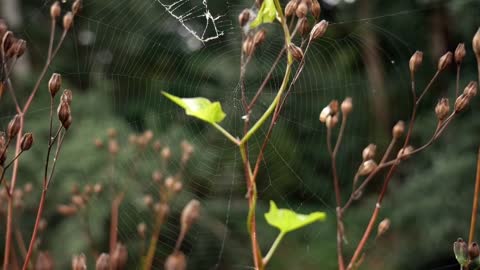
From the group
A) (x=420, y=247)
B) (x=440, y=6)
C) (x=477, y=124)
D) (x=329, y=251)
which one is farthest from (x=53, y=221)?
(x=440, y=6)

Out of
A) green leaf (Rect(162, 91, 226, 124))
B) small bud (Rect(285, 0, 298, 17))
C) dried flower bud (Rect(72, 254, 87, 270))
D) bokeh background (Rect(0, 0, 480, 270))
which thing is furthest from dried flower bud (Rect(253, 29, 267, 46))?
bokeh background (Rect(0, 0, 480, 270))

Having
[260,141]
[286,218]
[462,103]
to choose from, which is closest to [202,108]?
[286,218]

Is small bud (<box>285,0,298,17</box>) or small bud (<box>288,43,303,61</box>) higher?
small bud (<box>285,0,298,17</box>)

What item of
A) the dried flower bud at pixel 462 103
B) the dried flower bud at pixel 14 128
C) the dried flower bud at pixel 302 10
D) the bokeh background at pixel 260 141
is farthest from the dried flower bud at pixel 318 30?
the bokeh background at pixel 260 141

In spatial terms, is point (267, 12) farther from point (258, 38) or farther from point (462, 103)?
point (462, 103)

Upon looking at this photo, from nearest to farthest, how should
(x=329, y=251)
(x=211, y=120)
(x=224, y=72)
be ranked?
(x=211, y=120) → (x=224, y=72) → (x=329, y=251)

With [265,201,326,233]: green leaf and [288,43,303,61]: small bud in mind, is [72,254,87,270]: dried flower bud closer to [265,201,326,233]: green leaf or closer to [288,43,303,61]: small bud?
[265,201,326,233]: green leaf

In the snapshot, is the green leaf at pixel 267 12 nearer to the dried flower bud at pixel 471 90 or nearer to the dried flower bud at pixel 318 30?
the dried flower bud at pixel 318 30

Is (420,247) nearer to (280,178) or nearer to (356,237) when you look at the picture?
(356,237)
